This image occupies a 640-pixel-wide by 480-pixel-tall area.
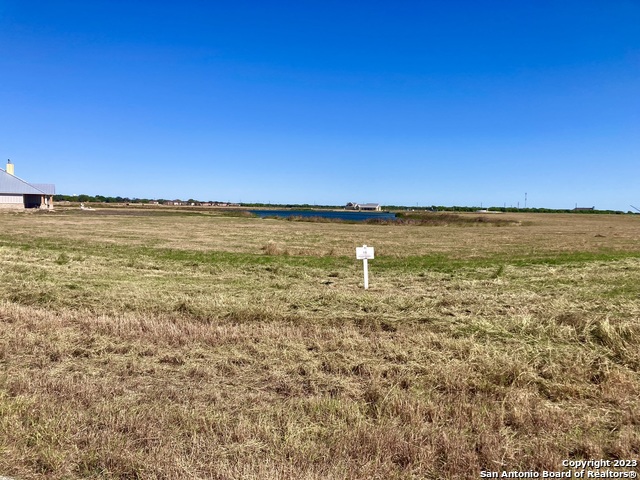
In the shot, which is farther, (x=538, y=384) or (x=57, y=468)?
(x=538, y=384)

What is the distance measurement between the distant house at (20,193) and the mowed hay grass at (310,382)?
237 ft


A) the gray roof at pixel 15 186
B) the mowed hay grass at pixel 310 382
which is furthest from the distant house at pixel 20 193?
the mowed hay grass at pixel 310 382

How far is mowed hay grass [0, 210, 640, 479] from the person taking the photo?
400cm

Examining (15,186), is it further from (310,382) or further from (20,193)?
(310,382)

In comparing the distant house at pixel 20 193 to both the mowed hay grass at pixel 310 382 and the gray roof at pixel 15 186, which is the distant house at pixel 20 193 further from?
the mowed hay grass at pixel 310 382

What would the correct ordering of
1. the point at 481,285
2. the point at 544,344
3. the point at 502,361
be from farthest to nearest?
the point at 481,285 < the point at 544,344 < the point at 502,361

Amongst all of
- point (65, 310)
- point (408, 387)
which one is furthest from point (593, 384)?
point (65, 310)

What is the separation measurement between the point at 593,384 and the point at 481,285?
27.5ft

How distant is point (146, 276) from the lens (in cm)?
1464

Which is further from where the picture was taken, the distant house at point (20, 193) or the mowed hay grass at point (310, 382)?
the distant house at point (20, 193)

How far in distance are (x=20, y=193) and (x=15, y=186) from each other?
4.20ft

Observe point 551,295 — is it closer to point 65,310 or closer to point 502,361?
point 502,361

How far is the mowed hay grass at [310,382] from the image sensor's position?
13.1ft

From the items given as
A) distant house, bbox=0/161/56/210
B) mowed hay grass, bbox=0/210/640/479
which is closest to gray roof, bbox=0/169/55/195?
distant house, bbox=0/161/56/210
